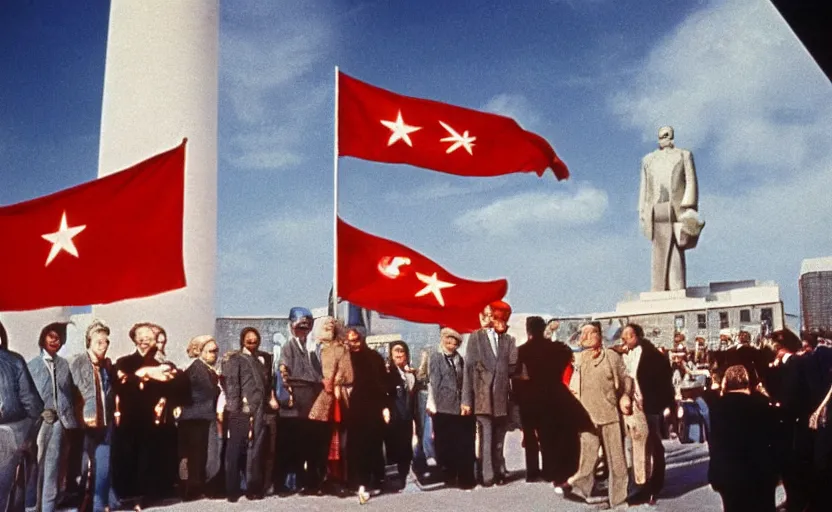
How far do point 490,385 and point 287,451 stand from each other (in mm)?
1497

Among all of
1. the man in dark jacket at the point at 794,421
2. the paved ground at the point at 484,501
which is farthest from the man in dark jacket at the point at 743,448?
the paved ground at the point at 484,501

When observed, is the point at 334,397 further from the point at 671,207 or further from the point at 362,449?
the point at 671,207

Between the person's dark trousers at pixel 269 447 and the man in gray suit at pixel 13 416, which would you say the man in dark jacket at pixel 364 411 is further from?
the man in gray suit at pixel 13 416

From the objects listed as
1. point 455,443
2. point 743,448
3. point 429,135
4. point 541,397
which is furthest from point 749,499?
point 429,135

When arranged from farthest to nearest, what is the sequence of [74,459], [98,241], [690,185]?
[690,185] < [74,459] < [98,241]

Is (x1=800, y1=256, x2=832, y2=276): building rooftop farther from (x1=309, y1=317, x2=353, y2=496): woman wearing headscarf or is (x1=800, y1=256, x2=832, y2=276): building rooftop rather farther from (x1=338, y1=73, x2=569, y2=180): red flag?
(x1=309, y1=317, x2=353, y2=496): woman wearing headscarf

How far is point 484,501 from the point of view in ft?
19.9

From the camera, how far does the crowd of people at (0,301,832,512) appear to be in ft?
17.5

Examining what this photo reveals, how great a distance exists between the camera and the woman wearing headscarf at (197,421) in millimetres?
6062

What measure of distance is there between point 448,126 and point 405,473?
8.64 ft

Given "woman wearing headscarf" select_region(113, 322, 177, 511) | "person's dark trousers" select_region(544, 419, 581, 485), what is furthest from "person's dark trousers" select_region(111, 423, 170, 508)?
"person's dark trousers" select_region(544, 419, 581, 485)

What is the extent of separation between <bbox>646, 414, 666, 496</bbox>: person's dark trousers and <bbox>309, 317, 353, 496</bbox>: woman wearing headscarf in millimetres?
2022

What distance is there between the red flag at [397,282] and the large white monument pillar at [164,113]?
1486mm

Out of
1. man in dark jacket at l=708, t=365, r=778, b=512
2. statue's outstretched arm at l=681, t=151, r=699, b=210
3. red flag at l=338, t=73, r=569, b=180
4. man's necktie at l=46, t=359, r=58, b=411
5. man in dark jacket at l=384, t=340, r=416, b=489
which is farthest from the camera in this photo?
statue's outstretched arm at l=681, t=151, r=699, b=210
